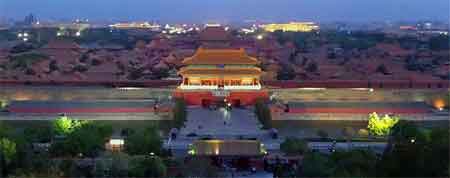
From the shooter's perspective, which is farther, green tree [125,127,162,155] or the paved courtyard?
the paved courtyard

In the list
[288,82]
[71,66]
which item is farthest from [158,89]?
[71,66]

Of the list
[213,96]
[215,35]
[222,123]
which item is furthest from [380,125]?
[215,35]

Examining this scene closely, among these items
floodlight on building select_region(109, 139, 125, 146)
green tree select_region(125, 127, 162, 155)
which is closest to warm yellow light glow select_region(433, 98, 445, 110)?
floodlight on building select_region(109, 139, 125, 146)

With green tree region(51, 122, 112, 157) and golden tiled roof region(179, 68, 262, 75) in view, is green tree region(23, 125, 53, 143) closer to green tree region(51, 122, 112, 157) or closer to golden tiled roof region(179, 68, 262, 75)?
green tree region(51, 122, 112, 157)

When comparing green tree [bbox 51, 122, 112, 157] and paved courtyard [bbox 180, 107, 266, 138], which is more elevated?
green tree [bbox 51, 122, 112, 157]

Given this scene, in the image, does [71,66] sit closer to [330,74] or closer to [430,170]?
[330,74]

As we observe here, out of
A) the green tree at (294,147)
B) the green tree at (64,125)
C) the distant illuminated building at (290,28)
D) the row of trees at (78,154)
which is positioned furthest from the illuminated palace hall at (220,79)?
the distant illuminated building at (290,28)

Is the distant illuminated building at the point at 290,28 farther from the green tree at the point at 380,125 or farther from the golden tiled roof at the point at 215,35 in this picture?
the green tree at the point at 380,125

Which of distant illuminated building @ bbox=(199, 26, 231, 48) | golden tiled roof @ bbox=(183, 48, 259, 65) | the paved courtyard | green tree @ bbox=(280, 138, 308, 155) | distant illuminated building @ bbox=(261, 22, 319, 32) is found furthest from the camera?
distant illuminated building @ bbox=(261, 22, 319, 32)

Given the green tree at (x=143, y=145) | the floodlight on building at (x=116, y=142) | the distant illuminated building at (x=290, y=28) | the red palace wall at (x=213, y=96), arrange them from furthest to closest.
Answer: the distant illuminated building at (x=290, y=28), the red palace wall at (x=213, y=96), the floodlight on building at (x=116, y=142), the green tree at (x=143, y=145)
